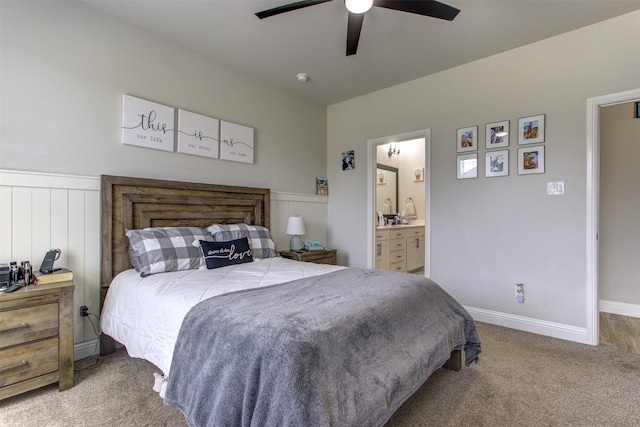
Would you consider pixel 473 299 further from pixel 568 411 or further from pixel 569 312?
pixel 568 411

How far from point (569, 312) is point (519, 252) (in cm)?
61

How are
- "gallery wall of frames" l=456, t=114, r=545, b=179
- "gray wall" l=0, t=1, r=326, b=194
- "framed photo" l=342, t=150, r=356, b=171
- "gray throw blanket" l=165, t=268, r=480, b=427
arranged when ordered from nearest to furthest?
"gray throw blanket" l=165, t=268, r=480, b=427 → "gray wall" l=0, t=1, r=326, b=194 → "gallery wall of frames" l=456, t=114, r=545, b=179 → "framed photo" l=342, t=150, r=356, b=171

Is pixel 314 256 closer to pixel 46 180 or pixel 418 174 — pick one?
pixel 46 180

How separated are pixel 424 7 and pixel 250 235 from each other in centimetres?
223

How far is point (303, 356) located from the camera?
107 centimetres

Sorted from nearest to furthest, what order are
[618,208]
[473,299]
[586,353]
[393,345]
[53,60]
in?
[393,345] → [53,60] → [586,353] → [473,299] → [618,208]

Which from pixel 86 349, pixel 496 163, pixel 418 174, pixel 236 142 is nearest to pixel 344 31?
pixel 236 142

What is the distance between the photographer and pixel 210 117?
306 cm

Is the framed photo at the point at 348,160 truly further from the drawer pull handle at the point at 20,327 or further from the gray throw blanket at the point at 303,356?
the drawer pull handle at the point at 20,327

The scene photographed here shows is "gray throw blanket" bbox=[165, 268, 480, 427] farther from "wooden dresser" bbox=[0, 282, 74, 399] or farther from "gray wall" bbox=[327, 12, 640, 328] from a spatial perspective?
"gray wall" bbox=[327, 12, 640, 328]

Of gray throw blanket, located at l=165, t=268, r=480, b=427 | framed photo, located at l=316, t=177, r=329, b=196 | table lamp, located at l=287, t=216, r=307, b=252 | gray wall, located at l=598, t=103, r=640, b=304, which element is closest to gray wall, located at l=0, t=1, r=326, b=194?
table lamp, located at l=287, t=216, r=307, b=252

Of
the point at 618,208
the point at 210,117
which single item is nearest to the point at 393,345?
the point at 210,117

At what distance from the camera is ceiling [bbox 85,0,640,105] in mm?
2332

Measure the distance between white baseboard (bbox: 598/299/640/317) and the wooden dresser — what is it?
194 inches
